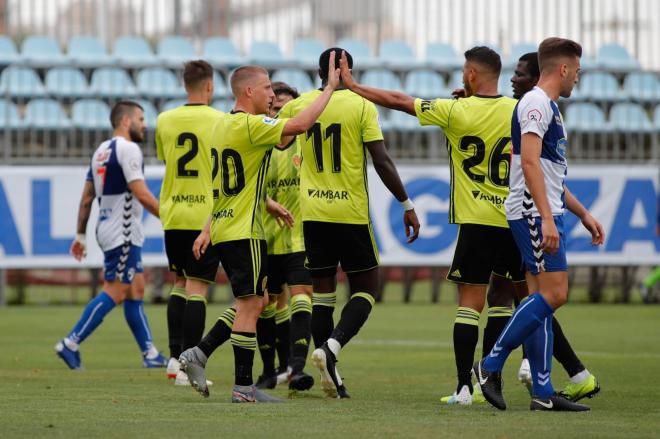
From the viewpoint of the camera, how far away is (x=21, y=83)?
19.8 m

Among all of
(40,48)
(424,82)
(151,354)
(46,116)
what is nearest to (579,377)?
(151,354)

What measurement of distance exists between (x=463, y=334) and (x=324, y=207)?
1.27 metres

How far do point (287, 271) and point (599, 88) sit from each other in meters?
14.0

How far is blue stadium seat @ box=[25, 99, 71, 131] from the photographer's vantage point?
62.5ft

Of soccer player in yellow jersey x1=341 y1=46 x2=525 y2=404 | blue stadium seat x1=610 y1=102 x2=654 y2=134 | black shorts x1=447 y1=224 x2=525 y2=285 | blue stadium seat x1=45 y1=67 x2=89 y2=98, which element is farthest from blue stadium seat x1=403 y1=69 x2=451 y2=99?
black shorts x1=447 y1=224 x2=525 y2=285

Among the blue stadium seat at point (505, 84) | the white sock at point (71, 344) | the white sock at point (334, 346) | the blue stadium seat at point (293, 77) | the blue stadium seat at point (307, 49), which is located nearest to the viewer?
the white sock at point (334, 346)

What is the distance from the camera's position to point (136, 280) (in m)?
10.6

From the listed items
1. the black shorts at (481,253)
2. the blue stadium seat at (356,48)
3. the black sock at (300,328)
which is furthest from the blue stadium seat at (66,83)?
the black shorts at (481,253)

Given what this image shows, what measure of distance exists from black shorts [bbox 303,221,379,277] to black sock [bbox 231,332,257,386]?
3.14 ft

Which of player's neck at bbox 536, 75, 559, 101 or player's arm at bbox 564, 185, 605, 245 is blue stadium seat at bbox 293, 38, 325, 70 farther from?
player's neck at bbox 536, 75, 559, 101

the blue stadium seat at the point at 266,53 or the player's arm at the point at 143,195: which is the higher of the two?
the blue stadium seat at the point at 266,53

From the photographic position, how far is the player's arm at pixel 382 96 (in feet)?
24.1

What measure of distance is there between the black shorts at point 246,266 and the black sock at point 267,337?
5.32 feet

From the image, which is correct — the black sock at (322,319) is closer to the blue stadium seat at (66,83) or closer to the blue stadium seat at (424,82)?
the blue stadium seat at (66,83)
